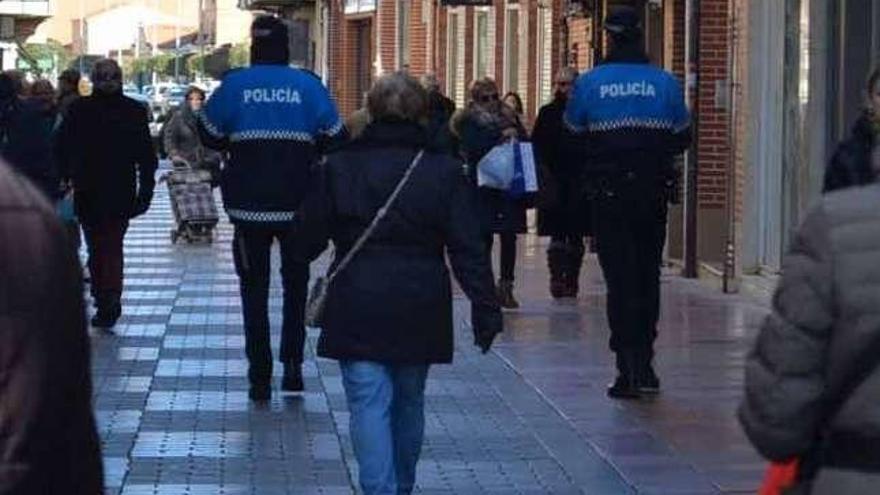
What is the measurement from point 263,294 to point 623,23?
2215 mm

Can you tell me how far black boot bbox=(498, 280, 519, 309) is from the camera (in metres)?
17.8

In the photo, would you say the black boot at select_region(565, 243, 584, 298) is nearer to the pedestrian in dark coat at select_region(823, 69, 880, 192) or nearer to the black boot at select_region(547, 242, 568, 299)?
the black boot at select_region(547, 242, 568, 299)

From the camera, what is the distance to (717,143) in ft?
67.4

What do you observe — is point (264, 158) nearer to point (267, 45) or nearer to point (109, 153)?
point (267, 45)

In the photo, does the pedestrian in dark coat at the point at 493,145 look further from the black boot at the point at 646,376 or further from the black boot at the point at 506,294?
the black boot at the point at 646,376

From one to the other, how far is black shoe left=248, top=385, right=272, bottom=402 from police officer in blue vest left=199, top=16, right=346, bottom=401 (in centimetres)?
6

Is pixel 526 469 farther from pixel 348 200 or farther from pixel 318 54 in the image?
pixel 318 54

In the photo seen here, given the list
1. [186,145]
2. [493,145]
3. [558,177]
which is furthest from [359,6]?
[493,145]

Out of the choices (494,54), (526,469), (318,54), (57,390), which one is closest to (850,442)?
(57,390)

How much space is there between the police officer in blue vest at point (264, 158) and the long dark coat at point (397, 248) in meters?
3.21

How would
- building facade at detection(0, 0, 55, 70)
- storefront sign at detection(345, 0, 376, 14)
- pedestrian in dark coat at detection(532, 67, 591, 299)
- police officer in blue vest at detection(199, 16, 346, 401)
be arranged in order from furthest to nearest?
1. building facade at detection(0, 0, 55, 70)
2. storefront sign at detection(345, 0, 376, 14)
3. pedestrian in dark coat at detection(532, 67, 591, 299)
4. police officer in blue vest at detection(199, 16, 346, 401)

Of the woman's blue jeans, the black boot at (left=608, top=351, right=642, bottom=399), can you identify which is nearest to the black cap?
the black boot at (left=608, top=351, right=642, bottom=399)

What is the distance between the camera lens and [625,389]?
12547mm

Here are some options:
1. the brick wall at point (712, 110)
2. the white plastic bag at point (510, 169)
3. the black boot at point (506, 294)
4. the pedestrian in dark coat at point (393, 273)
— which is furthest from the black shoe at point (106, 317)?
the pedestrian in dark coat at point (393, 273)
